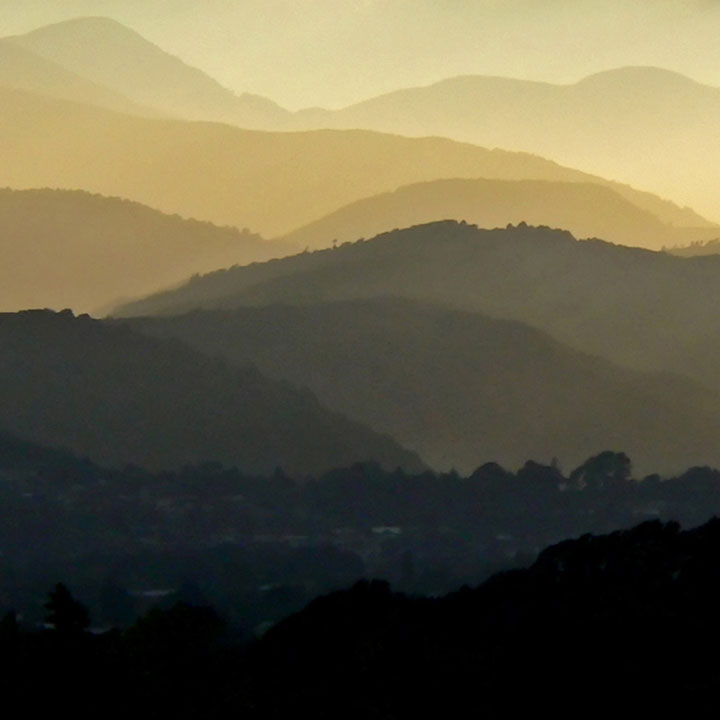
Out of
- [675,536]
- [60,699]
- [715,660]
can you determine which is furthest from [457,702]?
[675,536]

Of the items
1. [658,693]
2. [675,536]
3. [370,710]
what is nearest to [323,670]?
[370,710]

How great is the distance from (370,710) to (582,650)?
10.2 m

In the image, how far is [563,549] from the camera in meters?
114

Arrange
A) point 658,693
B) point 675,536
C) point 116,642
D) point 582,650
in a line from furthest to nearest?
point 675,536
point 116,642
point 582,650
point 658,693

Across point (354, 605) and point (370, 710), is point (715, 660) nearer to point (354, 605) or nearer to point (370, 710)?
point (370, 710)

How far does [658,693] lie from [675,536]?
26.0 m

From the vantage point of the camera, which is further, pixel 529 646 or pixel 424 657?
pixel 529 646

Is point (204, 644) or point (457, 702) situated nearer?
point (457, 702)

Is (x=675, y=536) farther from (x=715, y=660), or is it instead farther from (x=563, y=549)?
(x=715, y=660)

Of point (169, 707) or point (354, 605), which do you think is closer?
point (169, 707)

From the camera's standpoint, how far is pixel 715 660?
85625 millimetres

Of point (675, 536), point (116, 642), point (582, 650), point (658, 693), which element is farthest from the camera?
point (675, 536)

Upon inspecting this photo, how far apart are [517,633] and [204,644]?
47.8ft

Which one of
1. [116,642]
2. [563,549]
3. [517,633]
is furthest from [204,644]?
[563,549]
